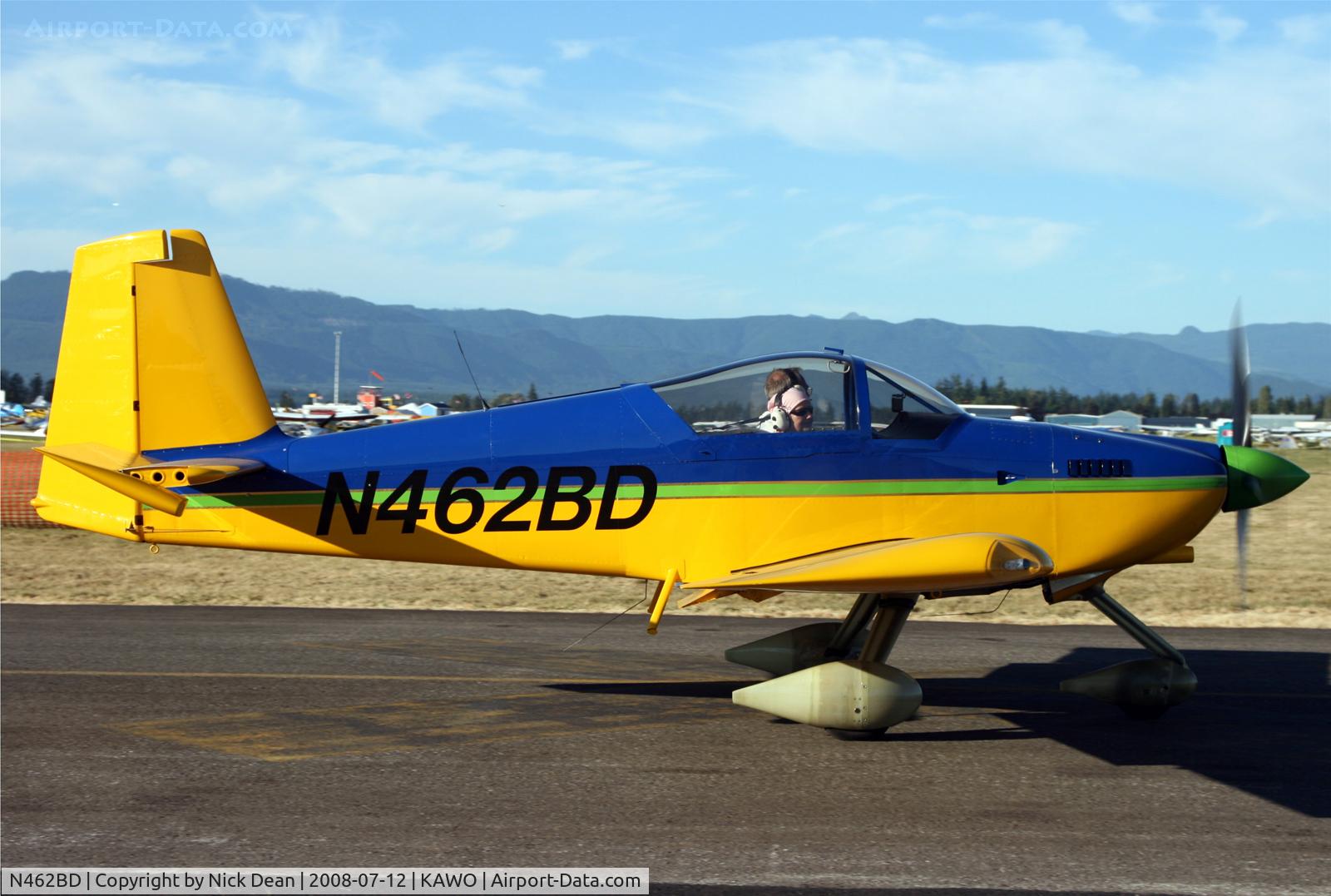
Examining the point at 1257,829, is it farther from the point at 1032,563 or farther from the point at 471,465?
the point at 471,465

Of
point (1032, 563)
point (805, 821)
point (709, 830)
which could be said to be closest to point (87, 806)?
point (709, 830)

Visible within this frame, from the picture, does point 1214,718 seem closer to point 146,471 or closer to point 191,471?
point 191,471

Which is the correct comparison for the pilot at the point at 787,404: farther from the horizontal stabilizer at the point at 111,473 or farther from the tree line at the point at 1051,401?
the horizontal stabilizer at the point at 111,473

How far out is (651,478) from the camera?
7.02 meters

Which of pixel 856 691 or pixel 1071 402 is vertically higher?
pixel 1071 402


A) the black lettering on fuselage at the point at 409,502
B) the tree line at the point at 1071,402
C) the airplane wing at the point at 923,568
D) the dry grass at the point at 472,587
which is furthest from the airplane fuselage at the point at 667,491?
the tree line at the point at 1071,402

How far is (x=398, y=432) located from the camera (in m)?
7.31

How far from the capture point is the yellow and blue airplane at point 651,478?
22.4 feet

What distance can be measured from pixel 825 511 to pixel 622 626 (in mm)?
4082

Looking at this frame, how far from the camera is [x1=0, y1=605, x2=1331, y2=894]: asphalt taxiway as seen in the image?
474 centimetres

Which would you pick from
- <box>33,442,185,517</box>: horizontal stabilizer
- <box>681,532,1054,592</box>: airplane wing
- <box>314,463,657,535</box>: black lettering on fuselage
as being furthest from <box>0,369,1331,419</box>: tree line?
<box>681,532,1054,592</box>: airplane wing

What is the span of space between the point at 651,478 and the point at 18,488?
1545 cm

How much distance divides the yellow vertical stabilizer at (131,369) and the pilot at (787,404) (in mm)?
3437

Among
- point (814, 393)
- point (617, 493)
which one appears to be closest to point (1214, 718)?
point (814, 393)
